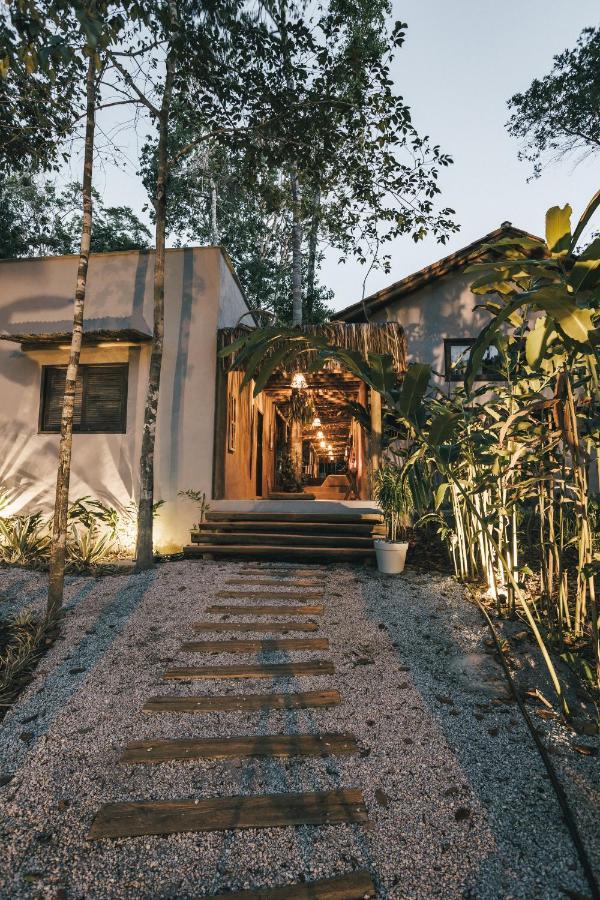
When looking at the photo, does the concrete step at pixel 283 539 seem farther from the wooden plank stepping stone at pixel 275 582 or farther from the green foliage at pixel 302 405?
the green foliage at pixel 302 405

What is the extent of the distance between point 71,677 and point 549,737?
267 centimetres

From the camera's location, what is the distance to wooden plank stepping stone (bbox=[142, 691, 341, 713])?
7.93ft

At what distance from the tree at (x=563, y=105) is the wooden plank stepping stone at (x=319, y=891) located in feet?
44.8

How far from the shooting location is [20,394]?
22.5 feet

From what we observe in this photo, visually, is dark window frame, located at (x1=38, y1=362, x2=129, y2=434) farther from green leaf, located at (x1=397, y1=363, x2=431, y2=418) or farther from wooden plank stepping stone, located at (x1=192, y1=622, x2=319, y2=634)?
green leaf, located at (x1=397, y1=363, x2=431, y2=418)

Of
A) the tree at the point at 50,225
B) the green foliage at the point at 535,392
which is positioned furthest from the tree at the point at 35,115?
the tree at the point at 50,225

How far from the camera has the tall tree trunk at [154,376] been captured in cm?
512

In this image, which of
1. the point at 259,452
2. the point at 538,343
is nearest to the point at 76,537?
the point at 259,452

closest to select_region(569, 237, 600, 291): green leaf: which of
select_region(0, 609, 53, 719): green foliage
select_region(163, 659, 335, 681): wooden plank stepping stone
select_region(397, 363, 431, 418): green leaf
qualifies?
select_region(397, 363, 431, 418): green leaf

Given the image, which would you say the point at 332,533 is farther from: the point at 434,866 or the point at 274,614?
the point at 434,866

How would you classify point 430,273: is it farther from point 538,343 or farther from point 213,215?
point 213,215

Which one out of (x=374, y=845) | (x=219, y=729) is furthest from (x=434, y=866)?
(x=219, y=729)

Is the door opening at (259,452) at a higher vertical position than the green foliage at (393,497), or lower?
higher

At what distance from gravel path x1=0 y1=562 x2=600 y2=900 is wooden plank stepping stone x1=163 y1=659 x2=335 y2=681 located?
2.8 inches
